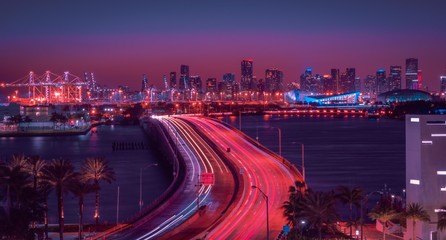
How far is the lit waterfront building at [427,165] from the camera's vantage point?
2152 centimetres

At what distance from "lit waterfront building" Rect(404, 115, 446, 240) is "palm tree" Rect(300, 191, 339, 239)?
297cm

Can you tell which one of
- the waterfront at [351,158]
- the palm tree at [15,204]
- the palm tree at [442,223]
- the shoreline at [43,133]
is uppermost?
the palm tree at [15,204]

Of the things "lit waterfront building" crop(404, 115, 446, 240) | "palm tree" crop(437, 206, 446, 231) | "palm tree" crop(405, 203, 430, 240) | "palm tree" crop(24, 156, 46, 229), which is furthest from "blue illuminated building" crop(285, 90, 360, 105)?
"palm tree" crop(437, 206, 446, 231)

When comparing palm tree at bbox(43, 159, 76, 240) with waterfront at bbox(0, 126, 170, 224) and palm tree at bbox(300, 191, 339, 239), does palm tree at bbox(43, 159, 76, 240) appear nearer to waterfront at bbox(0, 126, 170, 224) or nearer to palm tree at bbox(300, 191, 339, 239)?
Result: waterfront at bbox(0, 126, 170, 224)

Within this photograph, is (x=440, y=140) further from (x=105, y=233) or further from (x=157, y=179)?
(x=157, y=179)

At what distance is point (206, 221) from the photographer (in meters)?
23.8

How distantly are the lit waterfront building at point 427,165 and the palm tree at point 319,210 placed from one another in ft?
9.75

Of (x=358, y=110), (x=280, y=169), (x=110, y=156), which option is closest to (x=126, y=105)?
(x=358, y=110)

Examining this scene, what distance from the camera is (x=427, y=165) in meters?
21.8

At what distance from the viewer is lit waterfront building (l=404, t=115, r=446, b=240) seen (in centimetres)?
2152

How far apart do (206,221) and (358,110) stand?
133m

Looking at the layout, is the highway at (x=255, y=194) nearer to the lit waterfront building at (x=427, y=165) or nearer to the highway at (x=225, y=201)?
the highway at (x=225, y=201)

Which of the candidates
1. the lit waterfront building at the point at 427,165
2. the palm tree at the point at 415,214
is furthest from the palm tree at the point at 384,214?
the lit waterfront building at the point at 427,165

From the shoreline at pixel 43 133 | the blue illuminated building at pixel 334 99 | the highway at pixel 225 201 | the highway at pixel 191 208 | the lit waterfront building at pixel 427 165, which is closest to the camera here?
the lit waterfront building at pixel 427 165
